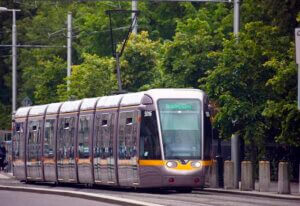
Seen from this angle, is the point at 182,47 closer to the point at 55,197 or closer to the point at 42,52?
the point at 55,197

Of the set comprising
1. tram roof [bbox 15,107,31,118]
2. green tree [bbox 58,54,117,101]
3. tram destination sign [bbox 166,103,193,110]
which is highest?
green tree [bbox 58,54,117,101]

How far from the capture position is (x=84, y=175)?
40.5 metres

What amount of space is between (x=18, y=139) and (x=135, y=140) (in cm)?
1365

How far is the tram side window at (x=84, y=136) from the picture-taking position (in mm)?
40188

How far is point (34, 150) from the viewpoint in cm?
4597

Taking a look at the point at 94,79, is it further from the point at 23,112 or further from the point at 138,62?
the point at 23,112

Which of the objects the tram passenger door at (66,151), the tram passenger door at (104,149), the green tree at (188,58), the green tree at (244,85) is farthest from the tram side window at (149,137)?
the green tree at (188,58)

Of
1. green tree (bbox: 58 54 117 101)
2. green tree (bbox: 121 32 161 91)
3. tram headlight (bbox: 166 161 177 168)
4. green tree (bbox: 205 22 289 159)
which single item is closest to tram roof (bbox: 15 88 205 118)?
tram headlight (bbox: 166 161 177 168)

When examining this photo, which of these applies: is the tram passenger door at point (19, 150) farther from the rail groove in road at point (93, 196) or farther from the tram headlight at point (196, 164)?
the tram headlight at point (196, 164)

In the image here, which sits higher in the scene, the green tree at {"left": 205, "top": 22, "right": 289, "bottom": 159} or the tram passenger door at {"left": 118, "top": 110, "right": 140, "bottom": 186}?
the green tree at {"left": 205, "top": 22, "right": 289, "bottom": 159}

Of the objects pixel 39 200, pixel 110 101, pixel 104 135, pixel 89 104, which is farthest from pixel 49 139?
pixel 39 200

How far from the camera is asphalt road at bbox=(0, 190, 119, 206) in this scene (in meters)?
28.7

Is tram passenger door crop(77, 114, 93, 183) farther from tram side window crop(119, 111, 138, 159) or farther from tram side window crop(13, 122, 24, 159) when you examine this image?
tram side window crop(13, 122, 24, 159)

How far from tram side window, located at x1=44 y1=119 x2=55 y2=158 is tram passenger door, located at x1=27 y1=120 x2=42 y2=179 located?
0.63 m
